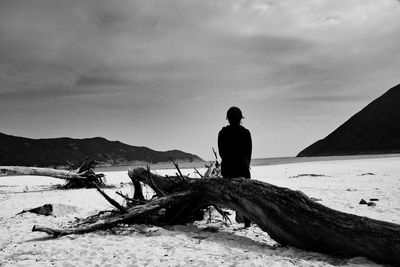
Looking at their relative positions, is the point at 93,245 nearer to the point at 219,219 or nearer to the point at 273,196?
the point at 273,196

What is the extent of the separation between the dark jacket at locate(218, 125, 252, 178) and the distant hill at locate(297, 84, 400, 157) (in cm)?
12241

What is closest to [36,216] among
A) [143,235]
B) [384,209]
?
[143,235]

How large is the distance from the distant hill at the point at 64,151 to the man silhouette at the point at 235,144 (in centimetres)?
9651

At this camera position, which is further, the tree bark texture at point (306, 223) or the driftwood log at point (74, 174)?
the driftwood log at point (74, 174)

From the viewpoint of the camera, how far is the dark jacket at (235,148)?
19.6 feet

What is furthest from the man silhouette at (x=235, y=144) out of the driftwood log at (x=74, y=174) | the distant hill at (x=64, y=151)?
the distant hill at (x=64, y=151)

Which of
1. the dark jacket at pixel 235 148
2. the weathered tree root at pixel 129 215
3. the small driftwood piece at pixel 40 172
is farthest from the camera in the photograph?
the small driftwood piece at pixel 40 172

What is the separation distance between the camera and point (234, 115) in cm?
598

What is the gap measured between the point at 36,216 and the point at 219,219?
4211 millimetres

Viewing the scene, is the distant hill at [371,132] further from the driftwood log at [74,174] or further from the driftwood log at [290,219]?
the driftwood log at [290,219]

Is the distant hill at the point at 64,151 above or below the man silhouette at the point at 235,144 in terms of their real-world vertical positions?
above

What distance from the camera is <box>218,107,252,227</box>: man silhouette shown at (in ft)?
19.6

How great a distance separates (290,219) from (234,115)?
2305 mm

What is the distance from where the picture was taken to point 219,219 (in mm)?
6895
